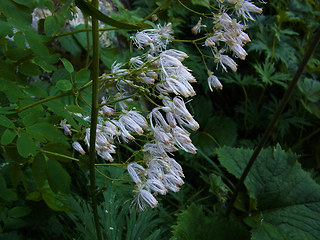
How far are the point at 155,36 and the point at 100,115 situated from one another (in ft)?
1.15

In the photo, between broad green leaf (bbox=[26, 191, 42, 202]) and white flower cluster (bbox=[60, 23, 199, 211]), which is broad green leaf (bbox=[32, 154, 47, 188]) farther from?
broad green leaf (bbox=[26, 191, 42, 202])

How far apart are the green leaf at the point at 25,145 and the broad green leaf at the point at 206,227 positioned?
0.94m

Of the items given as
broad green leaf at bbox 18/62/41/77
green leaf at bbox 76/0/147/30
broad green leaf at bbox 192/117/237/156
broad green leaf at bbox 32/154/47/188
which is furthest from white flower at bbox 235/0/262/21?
broad green leaf at bbox 192/117/237/156

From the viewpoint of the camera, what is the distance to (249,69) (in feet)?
10.8

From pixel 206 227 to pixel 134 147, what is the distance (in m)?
1.14

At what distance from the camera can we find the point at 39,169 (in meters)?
1.25

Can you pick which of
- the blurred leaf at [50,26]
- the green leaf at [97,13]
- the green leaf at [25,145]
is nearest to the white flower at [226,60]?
the green leaf at [97,13]

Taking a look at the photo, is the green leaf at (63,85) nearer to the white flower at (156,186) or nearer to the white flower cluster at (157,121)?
the white flower cluster at (157,121)

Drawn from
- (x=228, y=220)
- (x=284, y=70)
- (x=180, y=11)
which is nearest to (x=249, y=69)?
(x=284, y=70)

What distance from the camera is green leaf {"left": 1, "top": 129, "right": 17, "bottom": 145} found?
1.15m

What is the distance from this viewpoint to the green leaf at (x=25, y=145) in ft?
3.74

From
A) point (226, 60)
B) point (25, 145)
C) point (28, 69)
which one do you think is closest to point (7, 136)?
point (25, 145)

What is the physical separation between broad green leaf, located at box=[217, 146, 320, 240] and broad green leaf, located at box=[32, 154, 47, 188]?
3.74ft

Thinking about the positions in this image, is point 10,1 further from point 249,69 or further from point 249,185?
point 249,69
